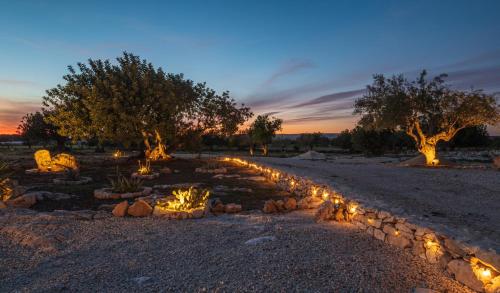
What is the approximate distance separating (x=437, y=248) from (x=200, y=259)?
4.03 metres

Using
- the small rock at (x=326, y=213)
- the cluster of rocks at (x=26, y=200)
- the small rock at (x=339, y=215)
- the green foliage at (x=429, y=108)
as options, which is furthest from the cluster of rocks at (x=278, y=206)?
the green foliage at (x=429, y=108)

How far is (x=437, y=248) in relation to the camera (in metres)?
5.07

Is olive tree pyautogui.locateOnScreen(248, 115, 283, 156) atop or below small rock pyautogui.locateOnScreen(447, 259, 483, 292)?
atop

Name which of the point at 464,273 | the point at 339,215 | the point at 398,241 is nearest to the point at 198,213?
the point at 339,215

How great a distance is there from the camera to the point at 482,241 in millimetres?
4582

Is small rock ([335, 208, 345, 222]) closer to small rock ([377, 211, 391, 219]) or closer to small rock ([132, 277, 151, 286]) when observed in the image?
small rock ([377, 211, 391, 219])

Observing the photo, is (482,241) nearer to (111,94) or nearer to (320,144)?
(111,94)

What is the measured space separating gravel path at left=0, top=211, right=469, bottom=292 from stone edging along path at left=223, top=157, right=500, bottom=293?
7.5 inches

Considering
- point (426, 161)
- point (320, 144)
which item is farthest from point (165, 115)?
point (320, 144)

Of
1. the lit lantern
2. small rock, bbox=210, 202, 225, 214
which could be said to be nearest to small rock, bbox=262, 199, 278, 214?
small rock, bbox=210, 202, 225, 214

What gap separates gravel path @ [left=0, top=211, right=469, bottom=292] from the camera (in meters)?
4.61

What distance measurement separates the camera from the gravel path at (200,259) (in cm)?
461

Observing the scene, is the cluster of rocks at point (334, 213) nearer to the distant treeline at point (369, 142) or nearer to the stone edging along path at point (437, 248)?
the stone edging along path at point (437, 248)

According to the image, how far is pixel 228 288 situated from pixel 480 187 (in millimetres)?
12515
